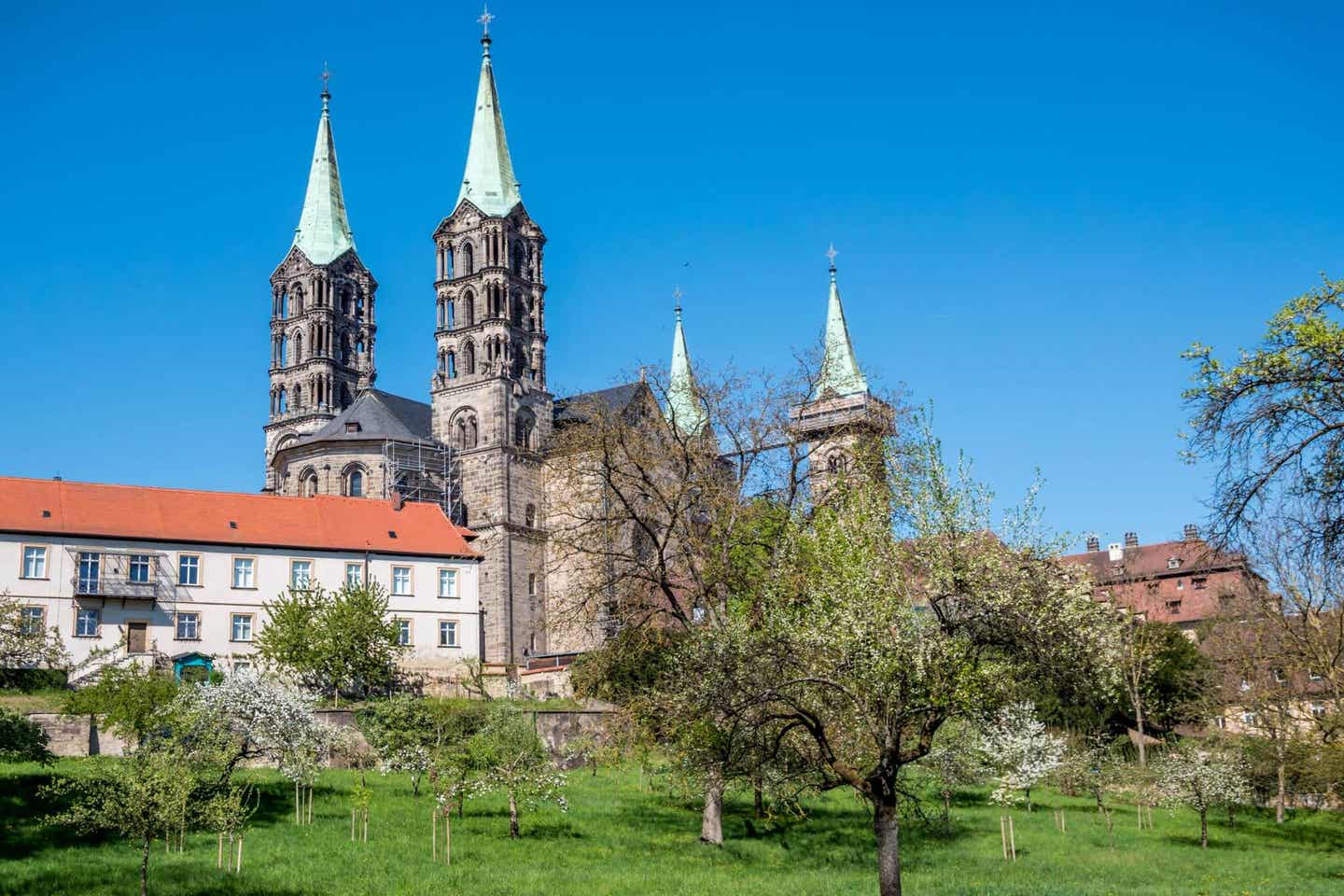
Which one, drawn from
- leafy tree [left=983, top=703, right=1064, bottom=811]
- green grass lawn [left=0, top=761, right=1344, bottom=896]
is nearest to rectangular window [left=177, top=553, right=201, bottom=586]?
green grass lawn [left=0, top=761, right=1344, bottom=896]

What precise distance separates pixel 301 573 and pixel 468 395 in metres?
26.8

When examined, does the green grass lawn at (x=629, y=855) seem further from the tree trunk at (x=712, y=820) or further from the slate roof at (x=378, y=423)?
the slate roof at (x=378, y=423)

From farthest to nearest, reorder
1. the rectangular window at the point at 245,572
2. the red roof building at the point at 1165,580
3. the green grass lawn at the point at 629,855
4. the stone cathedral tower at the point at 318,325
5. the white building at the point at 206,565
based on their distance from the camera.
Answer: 1. the stone cathedral tower at the point at 318,325
2. the red roof building at the point at 1165,580
3. the rectangular window at the point at 245,572
4. the white building at the point at 206,565
5. the green grass lawn at the point at 629,855

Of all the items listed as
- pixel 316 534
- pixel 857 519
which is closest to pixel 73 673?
pixel 316 534

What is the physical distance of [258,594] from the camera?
62.2 m

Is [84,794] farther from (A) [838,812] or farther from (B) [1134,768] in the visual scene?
(B) [1134,768]

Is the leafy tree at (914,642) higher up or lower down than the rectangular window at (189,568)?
lower down

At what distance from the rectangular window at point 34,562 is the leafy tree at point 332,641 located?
971 cm

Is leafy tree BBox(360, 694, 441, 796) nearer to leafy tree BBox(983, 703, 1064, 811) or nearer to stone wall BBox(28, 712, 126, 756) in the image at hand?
stone wall BBox(28, 712, 126, 756)

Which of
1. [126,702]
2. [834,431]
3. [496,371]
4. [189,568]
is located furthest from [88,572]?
[834,431]

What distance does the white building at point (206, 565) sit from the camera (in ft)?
190

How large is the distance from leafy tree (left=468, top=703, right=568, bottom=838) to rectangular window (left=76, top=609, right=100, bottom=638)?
26308 mm

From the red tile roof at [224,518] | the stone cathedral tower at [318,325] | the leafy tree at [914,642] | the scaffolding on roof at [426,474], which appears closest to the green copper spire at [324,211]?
the stone cathedral tower at [318,325]

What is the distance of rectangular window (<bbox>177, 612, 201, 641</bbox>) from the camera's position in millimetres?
60031
